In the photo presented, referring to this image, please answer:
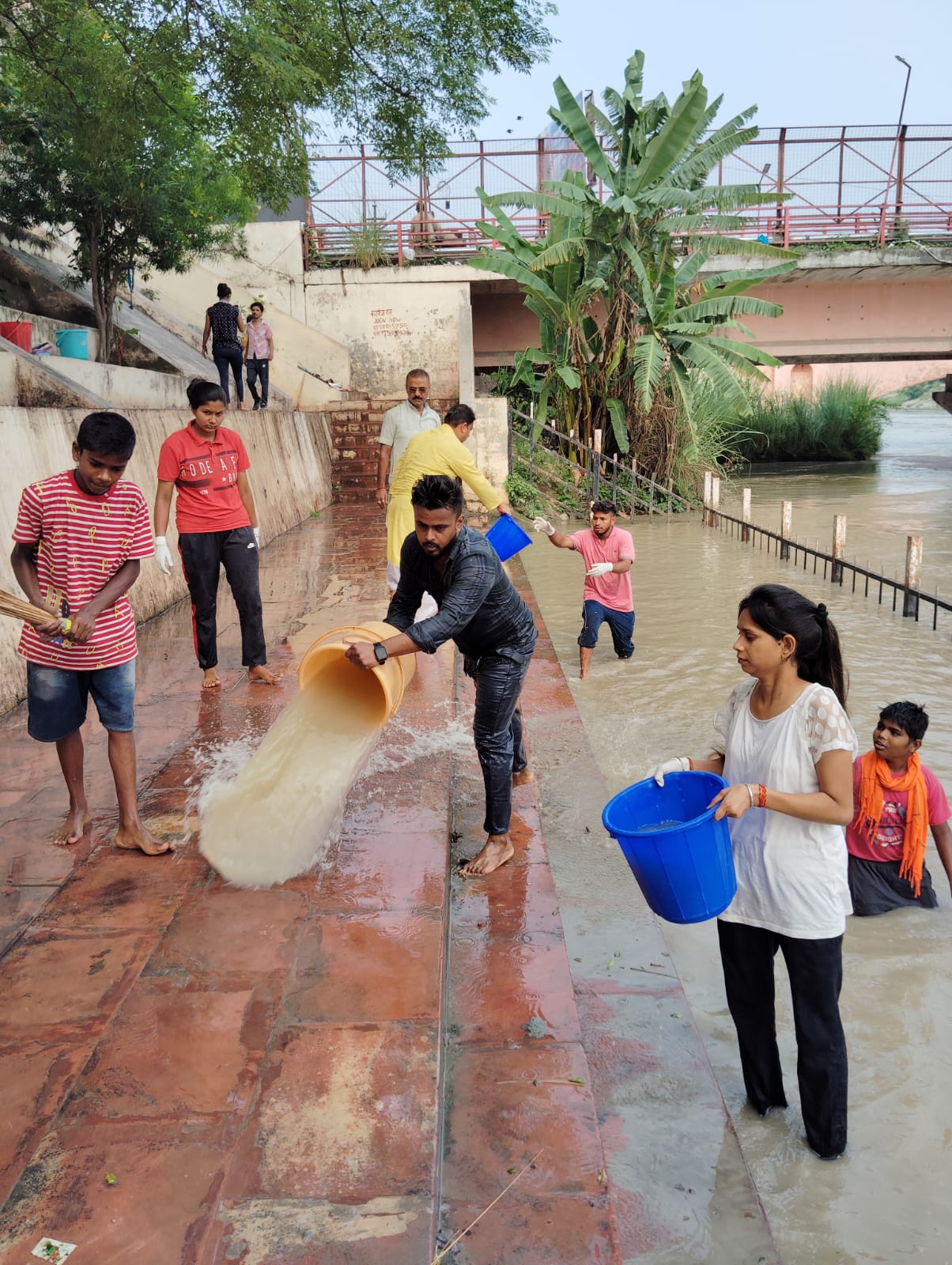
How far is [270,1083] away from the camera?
2.62 meters

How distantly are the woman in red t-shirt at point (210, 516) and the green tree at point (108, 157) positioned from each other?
8.07 ft

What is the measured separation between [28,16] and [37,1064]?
6.84m

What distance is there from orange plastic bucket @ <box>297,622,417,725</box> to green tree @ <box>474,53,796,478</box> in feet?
43.9

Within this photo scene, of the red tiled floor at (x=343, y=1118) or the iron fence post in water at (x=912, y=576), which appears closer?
the red tiled floor at (x=343, y=1118)

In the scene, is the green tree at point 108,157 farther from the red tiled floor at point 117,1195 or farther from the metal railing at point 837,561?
the metal railing at point 837,561

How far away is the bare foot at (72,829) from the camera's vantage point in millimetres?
3959

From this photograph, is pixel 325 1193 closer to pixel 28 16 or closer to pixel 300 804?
pixel 300 804

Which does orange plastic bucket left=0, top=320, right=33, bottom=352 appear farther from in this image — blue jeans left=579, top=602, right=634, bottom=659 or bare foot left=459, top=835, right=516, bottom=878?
bare foot left=459, top=835, right=516, bottom=878

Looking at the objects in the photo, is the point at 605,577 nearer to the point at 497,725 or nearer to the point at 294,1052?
the point at 497,725

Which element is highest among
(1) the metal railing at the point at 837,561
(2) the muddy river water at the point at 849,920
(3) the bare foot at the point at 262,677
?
(3) the bare foot at the point at 262,677

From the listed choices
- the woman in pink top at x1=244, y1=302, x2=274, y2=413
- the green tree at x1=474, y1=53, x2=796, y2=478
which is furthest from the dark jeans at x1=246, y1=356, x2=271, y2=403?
the green tree at x1=474, y1=53, x2=796, y2=478

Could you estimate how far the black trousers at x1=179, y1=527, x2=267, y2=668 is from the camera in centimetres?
578

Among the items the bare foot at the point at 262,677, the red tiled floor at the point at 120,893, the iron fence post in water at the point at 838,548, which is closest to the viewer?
the red tiled floor at the point at 120,893

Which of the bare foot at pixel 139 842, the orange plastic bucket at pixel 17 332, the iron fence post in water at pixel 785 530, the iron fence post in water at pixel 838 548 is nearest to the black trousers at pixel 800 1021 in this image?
the bare foot at pixel 139 842
